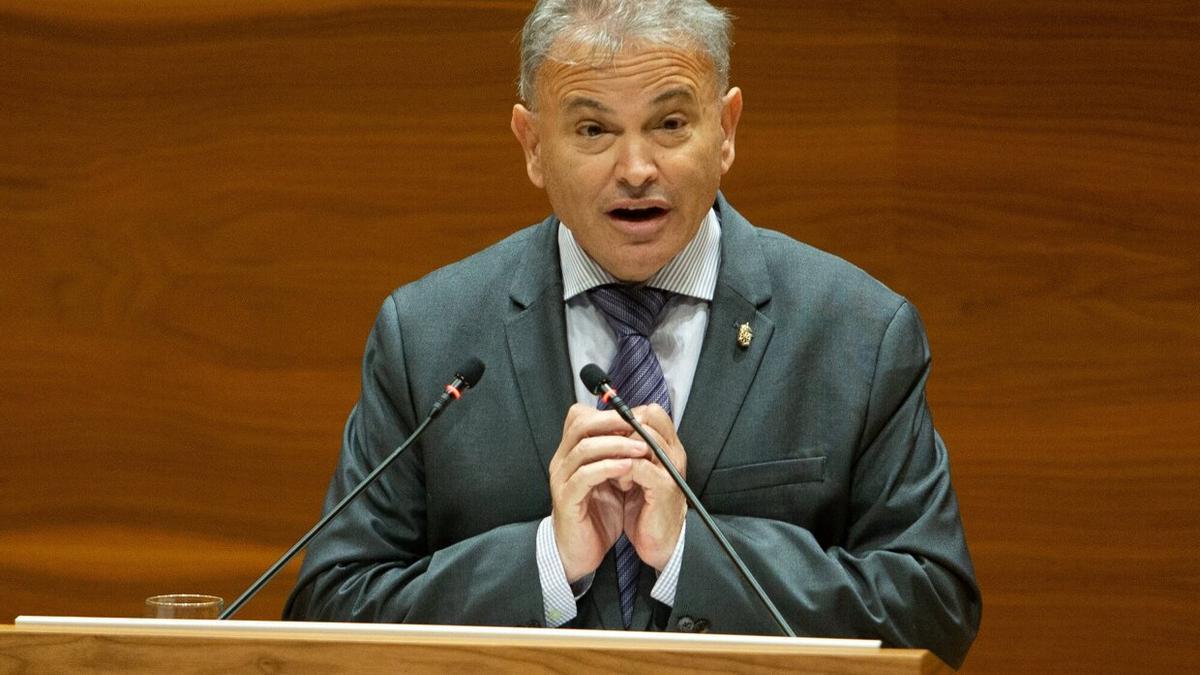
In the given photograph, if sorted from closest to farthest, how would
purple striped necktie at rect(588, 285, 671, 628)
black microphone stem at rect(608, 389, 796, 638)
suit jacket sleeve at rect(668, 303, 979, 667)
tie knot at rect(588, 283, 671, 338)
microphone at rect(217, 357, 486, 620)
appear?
black microphone stem at rect(608, 389, 796, 638), microphone at rect(217, 357, 486, 620), suit jacket sleeve at rect(668, 303, 979, 667), purple striped necktie at rect(588, 285, 671, 628), tie knot at rect(588, 283, 671, 338)

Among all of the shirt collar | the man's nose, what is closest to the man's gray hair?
the man's nose

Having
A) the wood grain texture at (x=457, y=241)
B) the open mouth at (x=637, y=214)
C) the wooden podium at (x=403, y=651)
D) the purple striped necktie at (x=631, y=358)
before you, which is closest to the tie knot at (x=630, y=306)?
the purple striped necktie at (x=631, y=358)

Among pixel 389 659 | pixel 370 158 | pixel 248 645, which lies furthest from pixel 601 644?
pixel 370 158

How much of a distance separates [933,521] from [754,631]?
A: 29 cm

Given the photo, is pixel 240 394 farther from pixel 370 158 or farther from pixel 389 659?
pixel 389 659

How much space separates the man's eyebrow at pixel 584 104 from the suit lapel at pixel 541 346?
26cm

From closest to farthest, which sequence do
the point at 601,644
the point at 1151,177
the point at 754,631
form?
the point at 601,644 → the point at 754,631 → the point at 1151,177

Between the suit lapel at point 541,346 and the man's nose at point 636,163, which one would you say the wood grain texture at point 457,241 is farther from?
the man's nose at point 636,163

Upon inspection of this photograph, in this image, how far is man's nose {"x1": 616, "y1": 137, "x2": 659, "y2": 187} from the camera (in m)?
2.38

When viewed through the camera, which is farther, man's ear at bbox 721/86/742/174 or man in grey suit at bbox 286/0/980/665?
man's ear at bbox 721/86/742/174

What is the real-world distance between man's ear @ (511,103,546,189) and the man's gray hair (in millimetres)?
102

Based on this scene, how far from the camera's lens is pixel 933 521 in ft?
7.77

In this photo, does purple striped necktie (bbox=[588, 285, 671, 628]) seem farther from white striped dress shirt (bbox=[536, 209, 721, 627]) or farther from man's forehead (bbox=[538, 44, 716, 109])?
man's forehead (bbox=[538, 44, 716, 109])

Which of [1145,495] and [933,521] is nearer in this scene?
[933,521]
